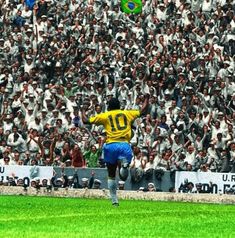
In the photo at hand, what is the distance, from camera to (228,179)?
28.9m

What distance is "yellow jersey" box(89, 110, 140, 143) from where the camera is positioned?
2238 centimetres

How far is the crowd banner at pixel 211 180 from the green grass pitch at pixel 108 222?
680 cm

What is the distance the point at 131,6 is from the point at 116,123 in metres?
14.6

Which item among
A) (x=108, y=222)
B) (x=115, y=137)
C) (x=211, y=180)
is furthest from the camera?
(x=211, y=180)

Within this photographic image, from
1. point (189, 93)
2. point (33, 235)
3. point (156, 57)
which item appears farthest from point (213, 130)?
point (33, 235)

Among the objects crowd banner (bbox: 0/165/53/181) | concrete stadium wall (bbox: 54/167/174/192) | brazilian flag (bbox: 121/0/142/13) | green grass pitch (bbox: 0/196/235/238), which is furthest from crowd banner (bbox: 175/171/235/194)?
brazilian flag (bbox: 121/0/142/13)

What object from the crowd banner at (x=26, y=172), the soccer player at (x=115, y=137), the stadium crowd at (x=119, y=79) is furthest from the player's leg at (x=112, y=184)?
the crowd banner at (x=26, y=172)

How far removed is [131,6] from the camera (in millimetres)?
Result: 36438

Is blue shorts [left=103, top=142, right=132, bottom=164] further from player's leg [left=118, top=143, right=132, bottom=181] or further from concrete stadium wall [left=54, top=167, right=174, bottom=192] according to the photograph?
concrete stadium wall [left=54, top=167, right=174, bottom=192]

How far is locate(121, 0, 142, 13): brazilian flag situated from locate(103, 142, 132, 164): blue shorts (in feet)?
47.8

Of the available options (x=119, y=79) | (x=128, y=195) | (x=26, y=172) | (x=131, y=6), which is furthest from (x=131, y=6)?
(x=128, y=195)

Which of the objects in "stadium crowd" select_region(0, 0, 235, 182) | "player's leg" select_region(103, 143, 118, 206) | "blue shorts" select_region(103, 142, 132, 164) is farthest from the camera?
"stadium crowd" select_region(0, 0, 235, 182)

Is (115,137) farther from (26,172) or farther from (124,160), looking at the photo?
(26,172)

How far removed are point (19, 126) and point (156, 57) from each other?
16.7 feet
